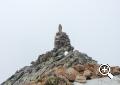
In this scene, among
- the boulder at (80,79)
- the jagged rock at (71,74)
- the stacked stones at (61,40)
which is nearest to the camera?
the boulder at (80,79)

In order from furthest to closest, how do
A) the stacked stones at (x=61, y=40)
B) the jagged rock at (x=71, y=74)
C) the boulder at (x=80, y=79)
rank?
the stacked stones at (x=61, y=40) → the jagged rock at (x=71, y=74) → the boulder at (x=80, y=79)

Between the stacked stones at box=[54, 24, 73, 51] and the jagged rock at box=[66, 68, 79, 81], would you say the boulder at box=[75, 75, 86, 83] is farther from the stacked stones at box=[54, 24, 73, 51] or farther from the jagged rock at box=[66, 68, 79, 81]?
the stacked stones at box=[54, 24, 73, 51]

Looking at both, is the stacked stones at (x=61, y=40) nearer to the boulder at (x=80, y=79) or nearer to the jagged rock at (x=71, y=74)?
the jagged rock at (x=71, y=74)

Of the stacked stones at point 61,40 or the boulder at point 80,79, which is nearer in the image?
the boulder at point 80,79

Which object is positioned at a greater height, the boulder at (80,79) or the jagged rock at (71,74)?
the jagged rock at (71,74)

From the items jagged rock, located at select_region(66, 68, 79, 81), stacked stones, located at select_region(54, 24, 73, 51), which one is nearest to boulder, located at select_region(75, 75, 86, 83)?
jagged rock, located at select_region(66, 68, 79, 81)

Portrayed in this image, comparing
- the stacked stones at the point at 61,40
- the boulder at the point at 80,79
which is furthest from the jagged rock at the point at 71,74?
the stacked stones at the point at 61,40

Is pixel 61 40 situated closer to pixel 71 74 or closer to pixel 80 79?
pixel 71 74

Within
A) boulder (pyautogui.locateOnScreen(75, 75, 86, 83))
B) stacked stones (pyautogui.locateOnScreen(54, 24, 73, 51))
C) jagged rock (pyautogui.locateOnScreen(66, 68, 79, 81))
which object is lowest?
boulder (pyautogui.locateOnScreen(75, 75, 86, 83))

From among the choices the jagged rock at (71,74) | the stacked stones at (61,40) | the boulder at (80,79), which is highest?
the stacked stones at (61,40)

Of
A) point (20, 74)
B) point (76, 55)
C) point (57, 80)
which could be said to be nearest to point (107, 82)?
point (57, 80)

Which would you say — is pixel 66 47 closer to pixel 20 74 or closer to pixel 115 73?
pixel 20 74

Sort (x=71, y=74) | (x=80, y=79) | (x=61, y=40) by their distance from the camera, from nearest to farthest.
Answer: (x=80, y=79) → (x=71, y=74) → (x=61, y=40)

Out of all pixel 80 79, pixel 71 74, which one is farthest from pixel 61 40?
pixel 80 79
